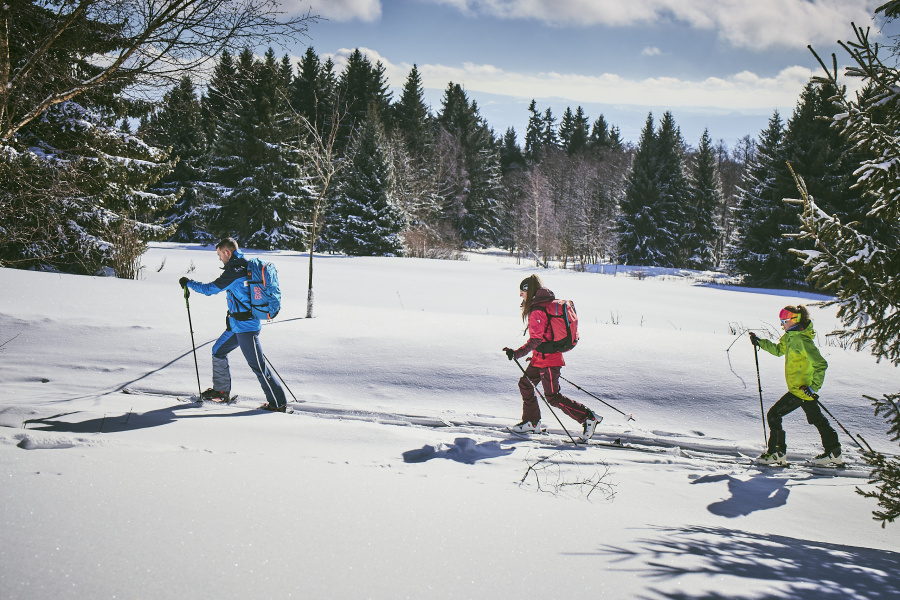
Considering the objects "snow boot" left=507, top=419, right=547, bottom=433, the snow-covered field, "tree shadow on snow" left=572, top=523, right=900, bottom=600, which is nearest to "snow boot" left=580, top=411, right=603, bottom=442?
the snow-covered field

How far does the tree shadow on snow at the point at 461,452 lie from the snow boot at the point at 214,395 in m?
2.68

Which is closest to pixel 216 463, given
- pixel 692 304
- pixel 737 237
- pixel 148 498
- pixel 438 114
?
pixel 148 498

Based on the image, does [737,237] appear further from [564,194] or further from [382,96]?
[382,96]

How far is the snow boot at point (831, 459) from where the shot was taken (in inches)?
197

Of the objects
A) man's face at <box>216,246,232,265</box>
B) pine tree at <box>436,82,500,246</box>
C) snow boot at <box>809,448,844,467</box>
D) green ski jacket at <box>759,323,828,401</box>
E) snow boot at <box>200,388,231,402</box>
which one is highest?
pine tree at <box>436,82,500,246</box>

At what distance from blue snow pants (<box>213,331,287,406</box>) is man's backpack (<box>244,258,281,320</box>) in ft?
0.96

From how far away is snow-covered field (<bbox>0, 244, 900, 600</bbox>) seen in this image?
2.13 meters

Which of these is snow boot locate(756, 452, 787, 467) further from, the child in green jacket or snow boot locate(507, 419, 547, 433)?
snow boot locate(507, 419, 547, 433)

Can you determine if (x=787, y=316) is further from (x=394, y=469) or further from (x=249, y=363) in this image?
(x=249, y=363)

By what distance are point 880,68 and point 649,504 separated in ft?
12.2

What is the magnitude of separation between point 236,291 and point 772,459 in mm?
5983

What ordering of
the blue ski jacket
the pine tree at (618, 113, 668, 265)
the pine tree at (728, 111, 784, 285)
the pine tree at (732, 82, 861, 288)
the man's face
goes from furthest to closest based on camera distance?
the pine tree at (618, 113, 668, 265) < the pine tree at (728, 111, 784, 285) < the pine tree at (732, 82, 861, 288) < the man's face < the blue ski jacket

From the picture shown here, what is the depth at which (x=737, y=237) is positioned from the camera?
90.9ft

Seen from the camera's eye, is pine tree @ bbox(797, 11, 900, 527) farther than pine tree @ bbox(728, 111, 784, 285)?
No
